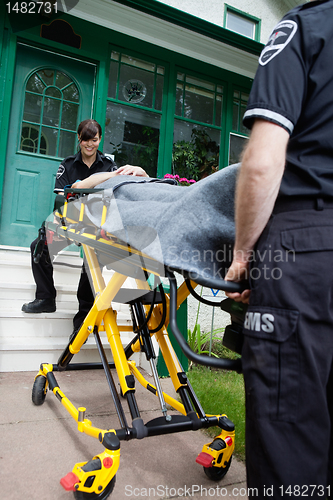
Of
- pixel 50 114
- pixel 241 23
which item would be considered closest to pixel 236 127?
pixel 241 23

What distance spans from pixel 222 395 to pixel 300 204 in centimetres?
219

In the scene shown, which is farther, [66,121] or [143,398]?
[66,121]

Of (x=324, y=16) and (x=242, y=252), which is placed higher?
(x=324, y=16)

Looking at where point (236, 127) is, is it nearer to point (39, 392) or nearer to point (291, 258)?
point (39, 392)

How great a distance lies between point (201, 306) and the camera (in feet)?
13.7

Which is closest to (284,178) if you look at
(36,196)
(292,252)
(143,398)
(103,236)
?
(292,252)

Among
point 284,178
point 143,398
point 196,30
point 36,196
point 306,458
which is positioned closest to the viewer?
point 306,458

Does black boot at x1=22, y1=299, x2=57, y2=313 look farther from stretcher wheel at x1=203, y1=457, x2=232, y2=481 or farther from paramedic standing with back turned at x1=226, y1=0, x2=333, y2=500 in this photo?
paramedic standing with back turned at x1=226, y1=0, x2=333, y2=500

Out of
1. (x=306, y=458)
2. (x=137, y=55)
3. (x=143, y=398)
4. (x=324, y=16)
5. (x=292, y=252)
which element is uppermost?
(x=137, y=55)

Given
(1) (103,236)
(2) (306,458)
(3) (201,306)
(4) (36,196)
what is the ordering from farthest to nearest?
(4) (36,196) → (3) (201,306) → (1) (103,236) → (2) (306,458)

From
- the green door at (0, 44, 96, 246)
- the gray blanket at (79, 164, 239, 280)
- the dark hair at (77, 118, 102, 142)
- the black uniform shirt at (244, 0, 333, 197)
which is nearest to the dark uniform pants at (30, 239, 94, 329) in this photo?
the dark hair at (77, 118, 102, 142)

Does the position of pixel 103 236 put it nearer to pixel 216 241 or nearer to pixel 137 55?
pixel 216 241

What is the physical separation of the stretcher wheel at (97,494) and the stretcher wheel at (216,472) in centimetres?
48

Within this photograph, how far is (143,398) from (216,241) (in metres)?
1.99
